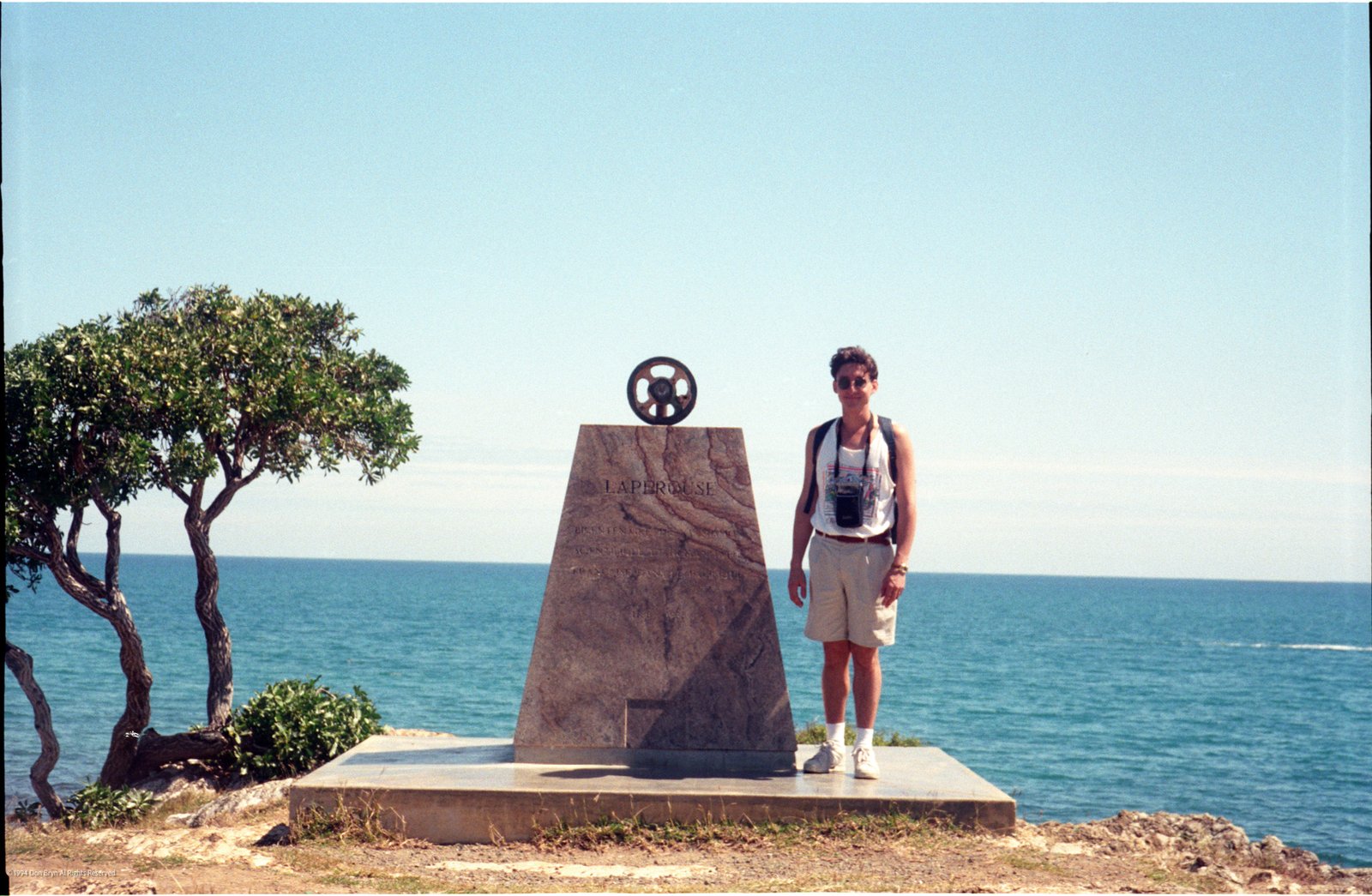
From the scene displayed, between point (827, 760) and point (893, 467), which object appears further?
point (827, 760)

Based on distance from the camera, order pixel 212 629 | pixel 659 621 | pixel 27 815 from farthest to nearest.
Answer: pixel 212 629 < pixel 27 815 < pixel 659 621

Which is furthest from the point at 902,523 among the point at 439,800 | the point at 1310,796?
the point at 1310,796

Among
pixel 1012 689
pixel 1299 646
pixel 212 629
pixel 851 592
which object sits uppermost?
pixel 851 592

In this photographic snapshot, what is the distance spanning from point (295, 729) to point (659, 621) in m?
4.50

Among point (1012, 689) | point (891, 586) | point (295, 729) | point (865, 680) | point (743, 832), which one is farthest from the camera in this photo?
point (1012, 689)

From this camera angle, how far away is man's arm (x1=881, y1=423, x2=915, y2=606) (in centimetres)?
732

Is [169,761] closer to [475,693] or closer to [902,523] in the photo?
[902,523]

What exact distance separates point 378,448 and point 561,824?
6.57 metres

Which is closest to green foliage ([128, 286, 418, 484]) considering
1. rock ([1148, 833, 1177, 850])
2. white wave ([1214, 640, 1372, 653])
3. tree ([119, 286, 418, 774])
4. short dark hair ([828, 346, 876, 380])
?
tree ([119, 286, 418, 774])

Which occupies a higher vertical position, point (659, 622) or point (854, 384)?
point (854, 384)

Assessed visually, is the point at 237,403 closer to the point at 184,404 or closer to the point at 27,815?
the point at 184,404

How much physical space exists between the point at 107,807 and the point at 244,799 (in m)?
1.63

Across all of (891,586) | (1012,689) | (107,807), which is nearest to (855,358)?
(891,586)

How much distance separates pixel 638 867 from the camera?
21.8 feet
